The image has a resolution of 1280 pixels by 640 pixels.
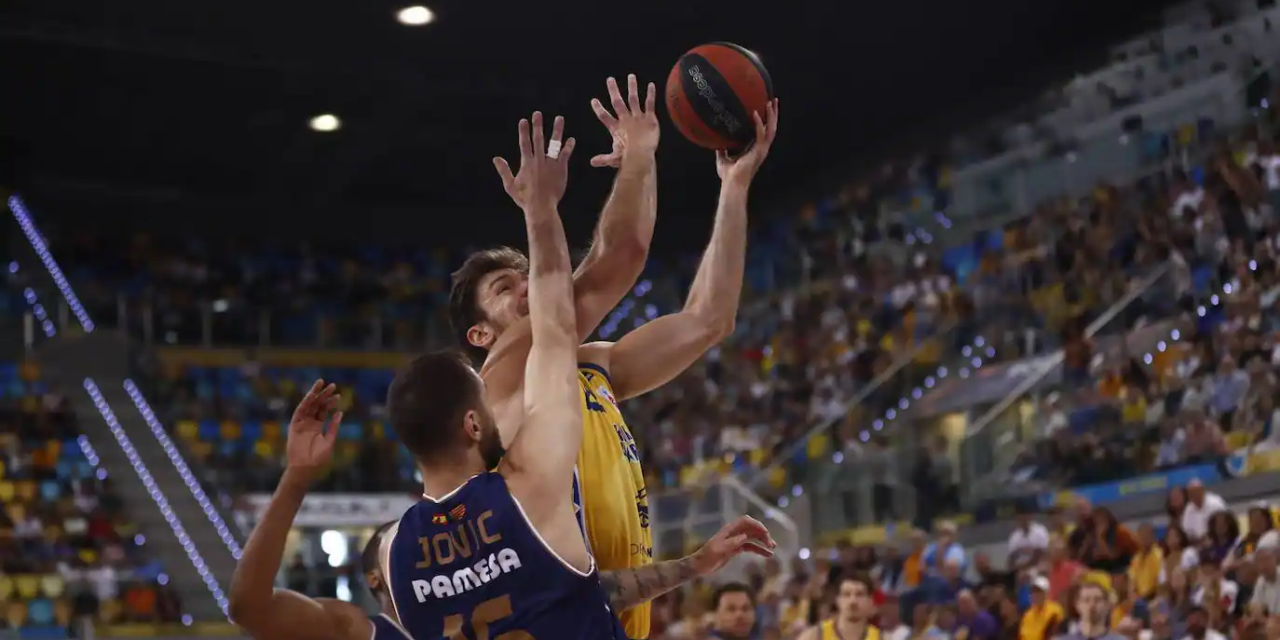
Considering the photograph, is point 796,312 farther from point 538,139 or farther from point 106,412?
point 538,139

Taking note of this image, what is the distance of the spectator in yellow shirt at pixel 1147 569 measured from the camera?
9695 millimetres

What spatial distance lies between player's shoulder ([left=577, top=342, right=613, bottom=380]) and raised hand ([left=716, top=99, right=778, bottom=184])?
52 cm

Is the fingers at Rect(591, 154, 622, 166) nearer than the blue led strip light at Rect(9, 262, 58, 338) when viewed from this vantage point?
Yes

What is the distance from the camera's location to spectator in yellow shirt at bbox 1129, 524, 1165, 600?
9695 millimetres

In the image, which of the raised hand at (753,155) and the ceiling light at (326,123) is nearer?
the raised hand at (753,155)

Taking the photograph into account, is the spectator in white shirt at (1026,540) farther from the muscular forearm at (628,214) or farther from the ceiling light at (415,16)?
the ceiling light at (415,16)

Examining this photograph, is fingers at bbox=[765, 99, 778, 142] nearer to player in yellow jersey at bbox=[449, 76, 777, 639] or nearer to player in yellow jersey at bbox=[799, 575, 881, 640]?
player in yellow jersey at bbox=[449, 76, 777, 639]

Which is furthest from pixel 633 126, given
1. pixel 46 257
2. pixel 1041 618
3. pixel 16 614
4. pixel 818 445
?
pixel 46 257

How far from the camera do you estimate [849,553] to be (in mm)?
11742

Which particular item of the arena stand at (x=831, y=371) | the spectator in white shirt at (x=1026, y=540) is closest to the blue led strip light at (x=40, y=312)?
the arena stand at (x=831, y=371)

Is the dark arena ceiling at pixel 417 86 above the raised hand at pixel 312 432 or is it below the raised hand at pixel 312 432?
above

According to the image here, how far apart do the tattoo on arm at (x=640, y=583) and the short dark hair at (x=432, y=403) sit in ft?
1.97

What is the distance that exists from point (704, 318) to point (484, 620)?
126 cm

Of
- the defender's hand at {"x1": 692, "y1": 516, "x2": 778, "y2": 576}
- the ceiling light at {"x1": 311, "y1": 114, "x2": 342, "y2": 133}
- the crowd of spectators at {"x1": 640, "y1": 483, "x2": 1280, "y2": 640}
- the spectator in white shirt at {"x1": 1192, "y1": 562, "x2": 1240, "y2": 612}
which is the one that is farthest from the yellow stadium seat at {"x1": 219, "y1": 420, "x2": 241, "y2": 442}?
the defender's hand at {"x1": 692, "y1": 516, "x2": 778, "y2": 576}
